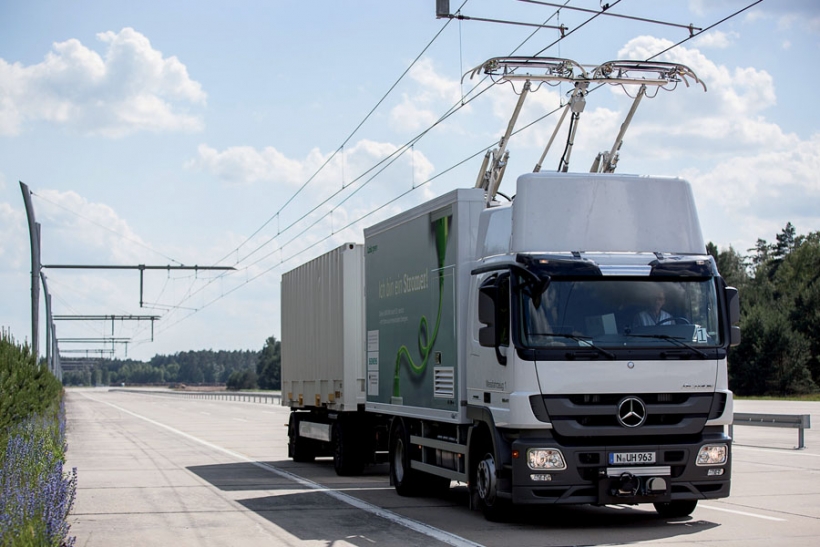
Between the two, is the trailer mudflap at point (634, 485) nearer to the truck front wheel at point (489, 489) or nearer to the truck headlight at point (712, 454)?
the truck headlight at point (712, 454)

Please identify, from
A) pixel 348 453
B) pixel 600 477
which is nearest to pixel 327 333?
pixel 348 453

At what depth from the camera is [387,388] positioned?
50.3 ft

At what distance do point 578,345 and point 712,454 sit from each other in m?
1.85

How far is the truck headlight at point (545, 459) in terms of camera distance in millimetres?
10812

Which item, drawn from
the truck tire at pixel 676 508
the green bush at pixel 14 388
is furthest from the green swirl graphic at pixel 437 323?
the green bush at pixel 14 388

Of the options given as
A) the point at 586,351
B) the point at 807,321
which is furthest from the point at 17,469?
the point at 807,321

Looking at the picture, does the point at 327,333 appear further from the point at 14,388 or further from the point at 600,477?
the point at 600,477

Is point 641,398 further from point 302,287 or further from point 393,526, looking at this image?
point 302,287

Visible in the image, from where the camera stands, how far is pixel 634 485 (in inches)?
428

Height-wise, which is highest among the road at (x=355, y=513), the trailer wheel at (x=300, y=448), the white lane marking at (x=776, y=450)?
the trailer wheel at (x=300, y=448)

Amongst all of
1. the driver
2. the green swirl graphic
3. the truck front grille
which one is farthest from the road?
the driver

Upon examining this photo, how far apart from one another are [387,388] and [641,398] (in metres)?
5.08

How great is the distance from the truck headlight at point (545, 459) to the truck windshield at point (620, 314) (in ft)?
3.43

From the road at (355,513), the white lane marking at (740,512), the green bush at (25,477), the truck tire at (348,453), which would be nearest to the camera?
the green bush at (25,477)
